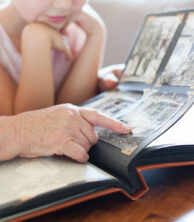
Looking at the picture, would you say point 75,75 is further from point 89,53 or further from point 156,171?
point 156,171

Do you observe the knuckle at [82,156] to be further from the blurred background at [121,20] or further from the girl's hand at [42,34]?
the blurred background at [121,20]

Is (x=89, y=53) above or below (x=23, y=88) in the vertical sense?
above

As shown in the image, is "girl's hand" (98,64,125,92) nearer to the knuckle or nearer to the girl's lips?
the girl's lips

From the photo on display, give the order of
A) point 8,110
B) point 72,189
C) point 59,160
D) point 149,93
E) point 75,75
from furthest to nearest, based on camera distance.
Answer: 1. point 75,75
2. point 8,110
3. point 149,93
4. point 59,160
5. point 72,189

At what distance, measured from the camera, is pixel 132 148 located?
0.50 metres

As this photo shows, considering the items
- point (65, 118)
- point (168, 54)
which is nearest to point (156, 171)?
point (65, 118)

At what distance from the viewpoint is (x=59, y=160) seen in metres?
0.54

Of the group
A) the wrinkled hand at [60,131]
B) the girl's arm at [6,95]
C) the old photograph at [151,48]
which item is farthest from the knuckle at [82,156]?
the girl's arm at [6,95]

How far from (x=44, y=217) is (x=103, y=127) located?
0.21m

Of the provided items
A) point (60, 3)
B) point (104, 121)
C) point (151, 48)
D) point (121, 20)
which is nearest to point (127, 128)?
point (104, 121)

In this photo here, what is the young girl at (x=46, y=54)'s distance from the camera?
0.92 meters

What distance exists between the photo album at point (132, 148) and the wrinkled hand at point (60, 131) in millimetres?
16

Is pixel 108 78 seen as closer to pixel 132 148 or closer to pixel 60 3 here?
pixel 60 3

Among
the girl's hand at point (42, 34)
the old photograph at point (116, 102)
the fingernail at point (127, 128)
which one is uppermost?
the girl's hand at point (42, 34)
